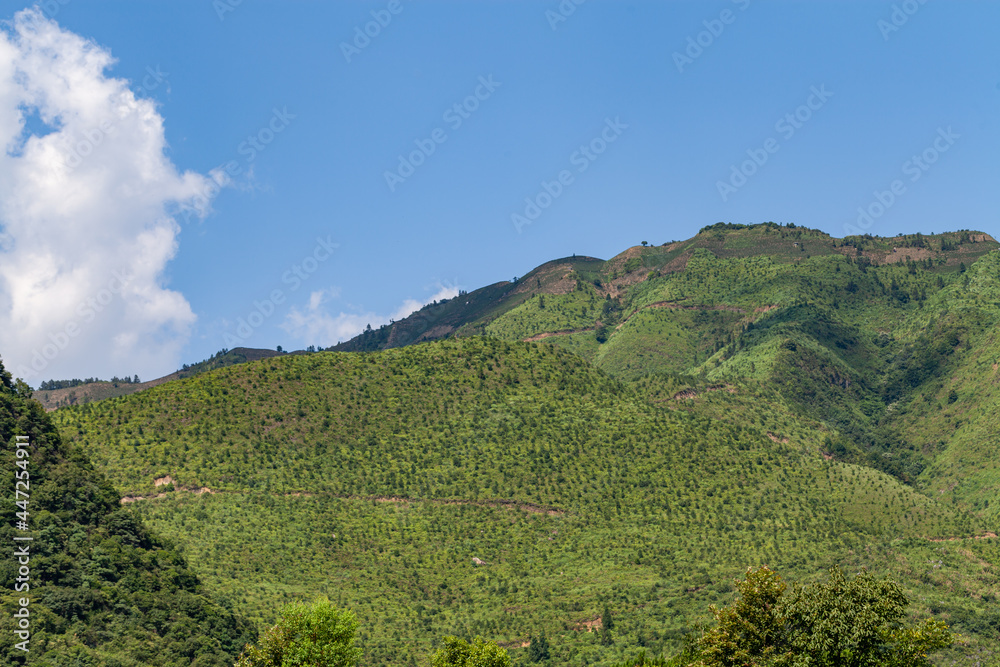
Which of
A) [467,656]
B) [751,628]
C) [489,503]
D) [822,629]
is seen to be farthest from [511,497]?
[822,629]

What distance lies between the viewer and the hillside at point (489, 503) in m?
107

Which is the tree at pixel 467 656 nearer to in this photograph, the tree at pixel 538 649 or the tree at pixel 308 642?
the tree at pixel 308 642

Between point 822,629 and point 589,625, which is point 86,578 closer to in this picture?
point 589,625

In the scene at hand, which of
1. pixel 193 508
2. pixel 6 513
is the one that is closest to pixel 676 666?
pixel 6 513

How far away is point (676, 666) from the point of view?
62.2m

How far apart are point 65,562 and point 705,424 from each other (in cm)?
9944

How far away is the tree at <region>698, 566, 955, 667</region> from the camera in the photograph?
52281 mm

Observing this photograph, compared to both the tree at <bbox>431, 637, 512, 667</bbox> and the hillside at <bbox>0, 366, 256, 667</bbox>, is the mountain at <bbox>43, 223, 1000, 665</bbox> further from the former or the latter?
the tree at <bbox>431, 637, 512, 667</bbox>

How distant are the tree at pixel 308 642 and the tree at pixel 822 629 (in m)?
23.3

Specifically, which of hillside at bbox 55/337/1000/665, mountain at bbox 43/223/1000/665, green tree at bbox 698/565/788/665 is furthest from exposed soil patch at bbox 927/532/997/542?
green tree at bbox 698/565/788/665

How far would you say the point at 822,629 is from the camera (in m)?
53.2

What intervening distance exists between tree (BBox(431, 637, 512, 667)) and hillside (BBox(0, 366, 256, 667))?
80.5ft

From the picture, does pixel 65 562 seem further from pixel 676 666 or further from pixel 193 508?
pixel 676 666

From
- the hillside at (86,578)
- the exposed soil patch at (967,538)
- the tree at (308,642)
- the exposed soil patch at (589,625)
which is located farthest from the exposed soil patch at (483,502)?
the tree at (308,642)
